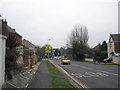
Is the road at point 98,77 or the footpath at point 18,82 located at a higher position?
the footpath at point 18,82

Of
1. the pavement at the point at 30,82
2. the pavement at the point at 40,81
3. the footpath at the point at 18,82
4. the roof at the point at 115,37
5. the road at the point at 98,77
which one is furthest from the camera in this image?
the roof at the point at 115,37

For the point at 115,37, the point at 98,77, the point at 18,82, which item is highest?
the point at 115,37

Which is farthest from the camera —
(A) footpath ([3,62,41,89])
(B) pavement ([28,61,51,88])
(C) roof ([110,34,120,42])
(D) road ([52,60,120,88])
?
(C) roof ([110,34,120,42])

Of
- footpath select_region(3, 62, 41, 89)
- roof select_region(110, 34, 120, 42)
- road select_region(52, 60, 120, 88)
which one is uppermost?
roof select_region(110, 34, 120, 42)

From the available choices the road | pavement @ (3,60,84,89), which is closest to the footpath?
pavement @ (3,60,84,89)

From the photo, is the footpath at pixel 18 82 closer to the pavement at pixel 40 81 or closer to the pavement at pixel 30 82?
the pavement at pixel 30 82

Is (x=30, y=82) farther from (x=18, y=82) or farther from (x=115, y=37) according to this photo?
(x=115, y=37)

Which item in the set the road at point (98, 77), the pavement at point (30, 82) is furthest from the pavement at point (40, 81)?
the road at point (98, 77)

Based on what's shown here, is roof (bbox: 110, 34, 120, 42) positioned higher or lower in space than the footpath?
higher

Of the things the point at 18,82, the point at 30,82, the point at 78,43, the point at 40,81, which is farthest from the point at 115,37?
the point at 18,82

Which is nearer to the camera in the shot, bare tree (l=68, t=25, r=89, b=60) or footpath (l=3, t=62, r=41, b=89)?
footpath (l=3, t=62, r=41, b=89)

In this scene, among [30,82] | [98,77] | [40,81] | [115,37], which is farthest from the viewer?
[115,37]

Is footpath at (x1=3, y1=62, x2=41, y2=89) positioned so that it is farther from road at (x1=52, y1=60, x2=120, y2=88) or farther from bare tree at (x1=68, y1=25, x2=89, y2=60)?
bare tree at (x1=68, y1=25, x2=89, y2=60)

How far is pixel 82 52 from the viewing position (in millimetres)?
85438
